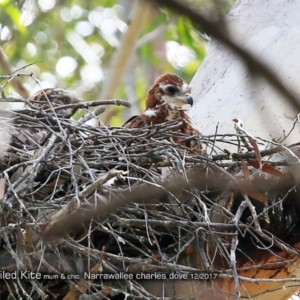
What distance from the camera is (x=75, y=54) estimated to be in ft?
30.3

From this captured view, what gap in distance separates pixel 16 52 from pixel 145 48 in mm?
1724

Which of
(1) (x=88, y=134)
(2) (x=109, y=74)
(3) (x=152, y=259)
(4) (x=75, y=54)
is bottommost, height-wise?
(3) (x=152, y=259)

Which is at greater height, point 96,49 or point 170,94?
point 96,49

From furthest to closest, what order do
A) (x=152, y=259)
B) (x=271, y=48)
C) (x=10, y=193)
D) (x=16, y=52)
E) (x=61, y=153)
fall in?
(x=16, y=52) → (x=271, y=48) → (x=61, y=153) → (x=152, y=259) → (x=10, y=193)

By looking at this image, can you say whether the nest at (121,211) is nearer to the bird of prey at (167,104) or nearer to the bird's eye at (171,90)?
the bird of prey at (167,104)

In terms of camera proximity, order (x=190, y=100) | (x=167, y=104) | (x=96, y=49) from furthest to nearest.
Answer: (x=96, y=49) → (x=167, y=104) → (x=190, y=100)

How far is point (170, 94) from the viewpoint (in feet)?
13.0

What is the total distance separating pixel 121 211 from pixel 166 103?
1486 millimetres

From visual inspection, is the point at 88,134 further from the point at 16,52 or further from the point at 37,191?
the point at 16,52

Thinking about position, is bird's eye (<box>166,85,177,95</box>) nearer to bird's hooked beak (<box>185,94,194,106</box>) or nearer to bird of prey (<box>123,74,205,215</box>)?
bird of prey (<box>123,74,205,215</box>)

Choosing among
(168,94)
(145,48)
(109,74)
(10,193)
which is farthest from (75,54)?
(10,193)

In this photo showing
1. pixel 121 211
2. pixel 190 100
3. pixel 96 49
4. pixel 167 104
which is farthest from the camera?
pixel 96 49

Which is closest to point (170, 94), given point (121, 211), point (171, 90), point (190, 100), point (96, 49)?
point (171, 90)

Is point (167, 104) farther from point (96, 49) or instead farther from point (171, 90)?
point (96, 49)
